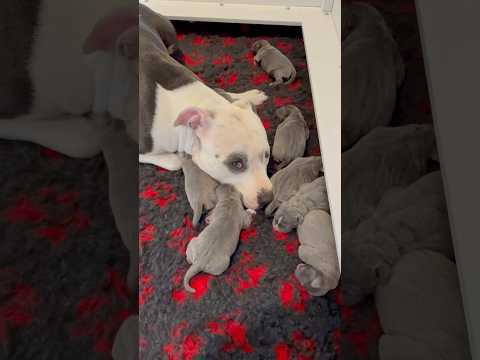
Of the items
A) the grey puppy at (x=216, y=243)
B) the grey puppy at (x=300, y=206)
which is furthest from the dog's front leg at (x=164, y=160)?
the grey puppy at (x=300, y=206)

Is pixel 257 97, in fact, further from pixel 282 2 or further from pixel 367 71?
pixel 367 71

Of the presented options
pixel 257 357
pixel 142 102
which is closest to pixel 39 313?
pixel 257 357

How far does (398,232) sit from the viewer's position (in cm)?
31

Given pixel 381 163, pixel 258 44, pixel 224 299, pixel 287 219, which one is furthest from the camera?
pixel 258 44

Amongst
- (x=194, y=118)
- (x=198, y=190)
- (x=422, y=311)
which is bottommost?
(x=422, y=311)

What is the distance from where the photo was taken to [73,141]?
25 centimetres

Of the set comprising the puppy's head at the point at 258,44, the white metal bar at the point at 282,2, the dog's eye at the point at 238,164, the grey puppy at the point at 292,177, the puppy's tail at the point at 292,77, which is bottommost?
the grey puppy at the point at 292,177

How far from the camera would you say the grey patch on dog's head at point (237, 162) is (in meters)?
1.72

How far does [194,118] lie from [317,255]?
64 centimetres

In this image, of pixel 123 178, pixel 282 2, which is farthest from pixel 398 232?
pixel 282 2

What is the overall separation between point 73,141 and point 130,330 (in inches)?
5.5

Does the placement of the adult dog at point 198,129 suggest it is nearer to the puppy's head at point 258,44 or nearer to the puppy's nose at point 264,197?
the puppy's nose at point 264,197

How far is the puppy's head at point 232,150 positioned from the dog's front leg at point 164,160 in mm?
71

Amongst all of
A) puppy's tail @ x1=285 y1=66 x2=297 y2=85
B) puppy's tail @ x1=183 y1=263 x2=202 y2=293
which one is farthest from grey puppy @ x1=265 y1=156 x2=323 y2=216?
puppy's tail @ x1=285 y1=66 x2=297 y2=85
